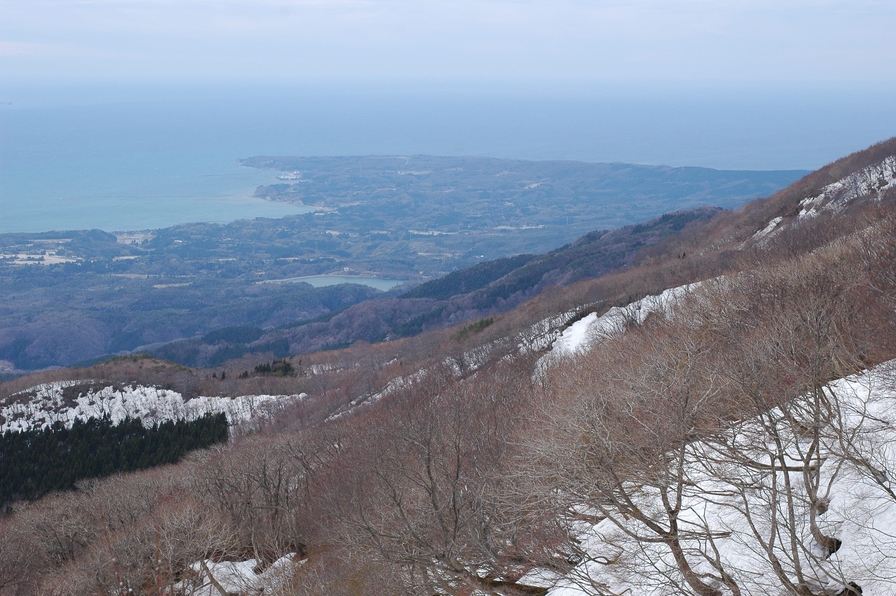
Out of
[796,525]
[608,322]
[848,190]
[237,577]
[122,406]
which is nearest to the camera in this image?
[796,525]

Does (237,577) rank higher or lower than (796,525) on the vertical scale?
lower

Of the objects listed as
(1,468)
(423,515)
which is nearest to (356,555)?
(423,515)

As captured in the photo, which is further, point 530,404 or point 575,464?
point 530,404

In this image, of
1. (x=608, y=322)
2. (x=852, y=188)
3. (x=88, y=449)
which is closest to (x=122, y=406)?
(x=88, y=449)

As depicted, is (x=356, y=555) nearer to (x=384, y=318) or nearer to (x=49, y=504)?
(x=49, y=504)

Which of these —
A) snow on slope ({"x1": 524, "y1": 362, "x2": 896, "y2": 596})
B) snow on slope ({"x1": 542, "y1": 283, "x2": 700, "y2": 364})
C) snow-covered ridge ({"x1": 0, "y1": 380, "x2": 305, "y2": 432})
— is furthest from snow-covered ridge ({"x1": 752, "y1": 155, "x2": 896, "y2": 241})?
snow-covered ridge ({"x1": 0, "y1": 380, "x2": 305, "y2": 432})

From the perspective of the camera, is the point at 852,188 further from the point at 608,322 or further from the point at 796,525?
the point at 796,525

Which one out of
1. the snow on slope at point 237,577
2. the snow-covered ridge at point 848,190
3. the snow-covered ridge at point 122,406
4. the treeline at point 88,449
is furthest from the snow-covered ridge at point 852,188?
the treeline at point 88,449
